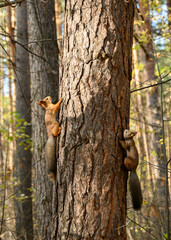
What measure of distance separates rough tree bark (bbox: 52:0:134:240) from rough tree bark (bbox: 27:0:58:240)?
6.21ft

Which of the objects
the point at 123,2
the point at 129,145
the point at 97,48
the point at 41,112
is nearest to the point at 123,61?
the point at 97,48

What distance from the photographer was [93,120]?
7.32 feet

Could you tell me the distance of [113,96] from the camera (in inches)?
90.5

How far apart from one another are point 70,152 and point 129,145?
557 mm

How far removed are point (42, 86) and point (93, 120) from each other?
2.48 meters

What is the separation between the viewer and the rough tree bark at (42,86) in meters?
4.14

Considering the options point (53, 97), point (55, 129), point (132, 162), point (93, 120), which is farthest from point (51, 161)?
point (53, 97)

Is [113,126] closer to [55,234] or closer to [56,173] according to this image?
[56,173]

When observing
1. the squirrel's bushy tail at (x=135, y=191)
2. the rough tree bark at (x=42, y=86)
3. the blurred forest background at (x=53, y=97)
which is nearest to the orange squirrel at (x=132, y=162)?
the squirrel's bushy tail at (x=135, y=191)

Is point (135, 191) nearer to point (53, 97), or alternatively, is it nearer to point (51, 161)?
point (51, 161)

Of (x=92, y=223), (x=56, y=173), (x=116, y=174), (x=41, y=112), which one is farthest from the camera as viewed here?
(x=41, y=112)

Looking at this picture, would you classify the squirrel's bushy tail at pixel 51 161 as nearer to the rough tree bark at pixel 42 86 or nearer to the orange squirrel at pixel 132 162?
the orange squirrel at pixel 132 162

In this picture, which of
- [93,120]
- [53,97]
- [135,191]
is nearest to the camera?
[93,120]

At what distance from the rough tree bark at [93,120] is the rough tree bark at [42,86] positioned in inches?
74.5
